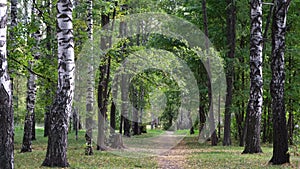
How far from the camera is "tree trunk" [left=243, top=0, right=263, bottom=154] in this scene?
17062mm

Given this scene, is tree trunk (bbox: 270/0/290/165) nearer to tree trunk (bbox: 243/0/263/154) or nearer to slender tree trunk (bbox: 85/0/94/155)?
tree trunk (bbox: 243/0/263/154)

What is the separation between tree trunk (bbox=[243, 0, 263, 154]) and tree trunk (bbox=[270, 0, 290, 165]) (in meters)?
4.05

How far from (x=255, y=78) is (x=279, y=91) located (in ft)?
15.0

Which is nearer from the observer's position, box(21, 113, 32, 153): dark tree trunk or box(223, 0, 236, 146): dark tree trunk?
box(21, 113, 32, 153): dark tree trunk

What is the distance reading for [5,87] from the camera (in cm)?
844

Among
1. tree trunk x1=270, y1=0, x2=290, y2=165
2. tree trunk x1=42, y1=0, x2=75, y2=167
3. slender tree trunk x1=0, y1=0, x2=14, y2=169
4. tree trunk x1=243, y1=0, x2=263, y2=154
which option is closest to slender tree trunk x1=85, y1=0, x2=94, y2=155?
tree trunk x1=42, y1=0, x2=75, y2=167

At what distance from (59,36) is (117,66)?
33.7 ft

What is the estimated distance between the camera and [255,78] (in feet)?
56.9

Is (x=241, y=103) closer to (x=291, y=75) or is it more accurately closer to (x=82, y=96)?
(x=291, y=75)

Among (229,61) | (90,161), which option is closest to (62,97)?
(90,161)

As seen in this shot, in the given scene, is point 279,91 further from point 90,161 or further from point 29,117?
point 29,117

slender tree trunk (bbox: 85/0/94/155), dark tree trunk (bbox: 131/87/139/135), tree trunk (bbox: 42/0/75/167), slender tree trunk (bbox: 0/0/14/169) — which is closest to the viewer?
slender tree trunk (bbox: 0/0/14/169)

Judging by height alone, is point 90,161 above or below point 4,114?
below

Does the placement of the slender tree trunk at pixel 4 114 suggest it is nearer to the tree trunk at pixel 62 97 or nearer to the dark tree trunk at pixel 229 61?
the tree trunk at pixel 62 97
